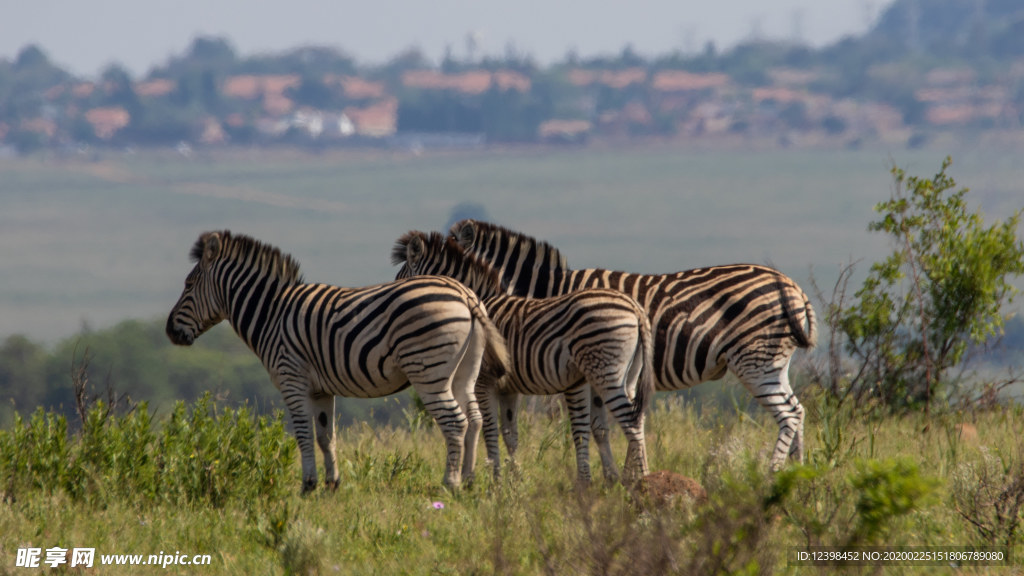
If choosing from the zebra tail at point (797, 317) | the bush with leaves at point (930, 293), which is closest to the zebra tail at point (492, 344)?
the zebra tail at point (797, 317)

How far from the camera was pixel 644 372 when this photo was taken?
298 inches

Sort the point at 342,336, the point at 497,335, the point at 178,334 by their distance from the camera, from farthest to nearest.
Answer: the point at 178,334 → the point at 342,336 → the point at 497,335

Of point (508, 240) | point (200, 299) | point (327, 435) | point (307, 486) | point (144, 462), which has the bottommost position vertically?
point (307, 486)

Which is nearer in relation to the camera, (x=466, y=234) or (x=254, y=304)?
(x=254, y=304)

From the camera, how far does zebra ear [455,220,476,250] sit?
9172 mm

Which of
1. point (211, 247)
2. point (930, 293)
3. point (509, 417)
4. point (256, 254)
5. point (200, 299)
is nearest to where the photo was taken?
point (509, 417)

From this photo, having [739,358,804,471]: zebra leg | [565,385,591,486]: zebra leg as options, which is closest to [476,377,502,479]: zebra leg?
[565,385,591,486]: zebra leg

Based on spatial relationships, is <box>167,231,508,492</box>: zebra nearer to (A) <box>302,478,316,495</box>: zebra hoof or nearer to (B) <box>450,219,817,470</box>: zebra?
(A) <box>302,478,316,495</box>: zebra hoof

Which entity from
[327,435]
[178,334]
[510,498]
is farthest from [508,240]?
[178,334]

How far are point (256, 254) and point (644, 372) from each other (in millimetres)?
3398

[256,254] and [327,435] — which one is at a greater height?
[256,254]

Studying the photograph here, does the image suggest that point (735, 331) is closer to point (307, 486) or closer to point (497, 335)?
point (497, 335)

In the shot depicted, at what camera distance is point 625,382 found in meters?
7.76

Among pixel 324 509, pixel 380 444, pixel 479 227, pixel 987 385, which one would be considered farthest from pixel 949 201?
pixel 324 509
